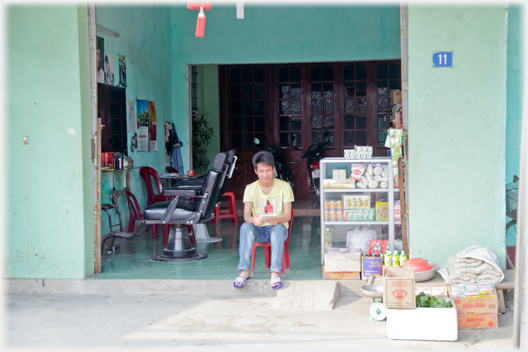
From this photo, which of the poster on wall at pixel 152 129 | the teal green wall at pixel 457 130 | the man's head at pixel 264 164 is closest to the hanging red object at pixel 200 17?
the man's head at pixel 264 164

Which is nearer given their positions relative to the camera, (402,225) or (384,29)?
(402,225)

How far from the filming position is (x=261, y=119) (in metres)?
10.9

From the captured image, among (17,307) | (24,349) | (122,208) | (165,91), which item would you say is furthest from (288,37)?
(24,349)

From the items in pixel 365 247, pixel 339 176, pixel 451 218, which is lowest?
pixel 365 247

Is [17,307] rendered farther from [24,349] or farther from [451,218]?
[451,218]

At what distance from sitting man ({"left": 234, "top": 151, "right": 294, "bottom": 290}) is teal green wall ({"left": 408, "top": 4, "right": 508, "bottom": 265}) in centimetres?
114

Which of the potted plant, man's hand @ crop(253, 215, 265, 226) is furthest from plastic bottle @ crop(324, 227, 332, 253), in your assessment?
the potted plant

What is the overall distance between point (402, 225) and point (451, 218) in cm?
56

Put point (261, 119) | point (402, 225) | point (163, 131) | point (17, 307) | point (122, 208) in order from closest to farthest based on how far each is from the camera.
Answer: point (17, 307) → point (402, 225) → point (122, 208) → point (163, 131) → point (261, 119)

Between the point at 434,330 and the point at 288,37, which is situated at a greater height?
the point at 288,37

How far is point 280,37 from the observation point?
933 centimetres

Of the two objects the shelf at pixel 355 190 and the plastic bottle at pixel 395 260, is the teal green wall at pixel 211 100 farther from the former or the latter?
the plastic bottle at pixel 395 260

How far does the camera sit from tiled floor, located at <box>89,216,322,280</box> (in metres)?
5.11

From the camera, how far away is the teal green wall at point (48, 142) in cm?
488
